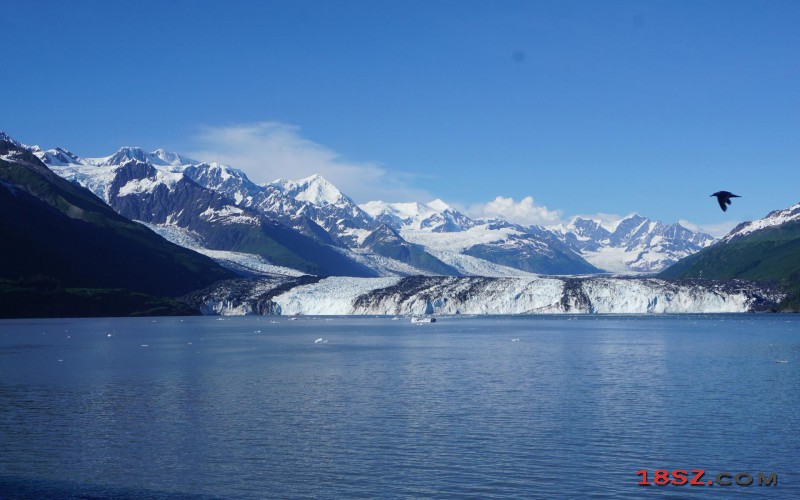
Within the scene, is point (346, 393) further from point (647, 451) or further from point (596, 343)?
point (596, 343)

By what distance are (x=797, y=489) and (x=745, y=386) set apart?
22815 millimetres

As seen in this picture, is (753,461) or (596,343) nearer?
(753,461)

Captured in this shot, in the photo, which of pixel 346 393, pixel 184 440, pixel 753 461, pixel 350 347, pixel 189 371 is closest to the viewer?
pixel 753 461

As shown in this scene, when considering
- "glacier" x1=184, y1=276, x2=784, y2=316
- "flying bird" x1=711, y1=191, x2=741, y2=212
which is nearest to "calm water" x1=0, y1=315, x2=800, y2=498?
"flying bird" x1=711, y1=191, x2=741, y2=212

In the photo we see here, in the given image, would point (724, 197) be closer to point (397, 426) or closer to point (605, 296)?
point (397, 426)

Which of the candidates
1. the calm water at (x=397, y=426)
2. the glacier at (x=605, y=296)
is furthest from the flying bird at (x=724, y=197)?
the glacier at (x=605, y=296)

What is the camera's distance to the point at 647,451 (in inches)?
1129

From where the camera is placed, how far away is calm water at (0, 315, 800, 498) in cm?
2516

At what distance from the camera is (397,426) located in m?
33.7

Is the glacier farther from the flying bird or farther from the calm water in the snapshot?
the flying bird

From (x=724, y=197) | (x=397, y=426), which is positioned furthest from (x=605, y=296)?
(x=724, y=197)

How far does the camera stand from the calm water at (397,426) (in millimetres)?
25156

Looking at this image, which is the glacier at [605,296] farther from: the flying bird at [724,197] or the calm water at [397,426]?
the flying bird at [724,197]

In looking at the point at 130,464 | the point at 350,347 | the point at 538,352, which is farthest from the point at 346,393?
the point at 350,347
